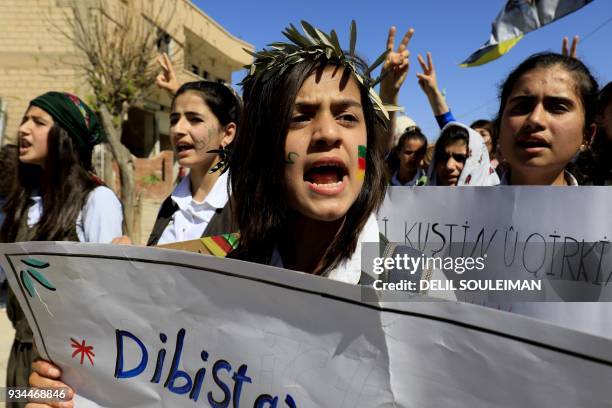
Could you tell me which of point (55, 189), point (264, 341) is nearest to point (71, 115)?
point (55, 189)

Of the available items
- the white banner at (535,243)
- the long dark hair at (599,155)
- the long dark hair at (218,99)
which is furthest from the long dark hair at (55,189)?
the long dark hair at (599,155)

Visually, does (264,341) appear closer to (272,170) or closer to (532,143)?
(272,170)

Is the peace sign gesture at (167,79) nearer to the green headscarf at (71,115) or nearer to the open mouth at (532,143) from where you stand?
the green headscarf at (71,115)

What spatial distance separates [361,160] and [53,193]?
1520 millimetres

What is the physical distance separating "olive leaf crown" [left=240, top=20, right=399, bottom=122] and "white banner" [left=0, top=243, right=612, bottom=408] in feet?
2.07

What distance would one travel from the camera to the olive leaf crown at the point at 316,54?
1.28 meters

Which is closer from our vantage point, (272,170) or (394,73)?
(272,170)

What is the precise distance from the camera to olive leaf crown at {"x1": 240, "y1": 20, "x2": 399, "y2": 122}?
50.4 inches

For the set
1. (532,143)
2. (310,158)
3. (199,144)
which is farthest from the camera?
(199,144)

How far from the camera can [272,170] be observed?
1.33 meters

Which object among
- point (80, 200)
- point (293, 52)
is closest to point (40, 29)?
point (80, 200)

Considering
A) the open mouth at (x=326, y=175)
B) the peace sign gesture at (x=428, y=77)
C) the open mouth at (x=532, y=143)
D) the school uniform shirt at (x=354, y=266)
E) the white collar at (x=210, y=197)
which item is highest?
the peace sign gesture at (x=428, y=77)

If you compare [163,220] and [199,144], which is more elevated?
[199,144]

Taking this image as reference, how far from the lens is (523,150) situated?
1498mm
